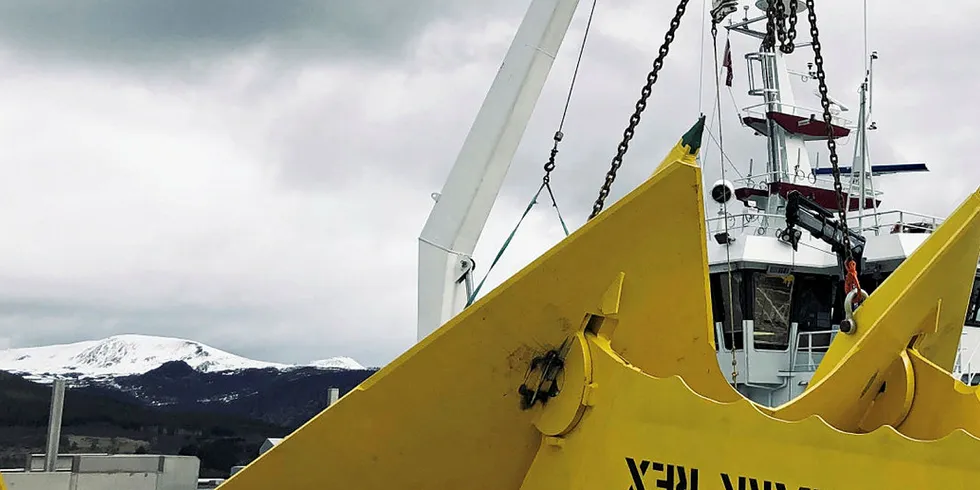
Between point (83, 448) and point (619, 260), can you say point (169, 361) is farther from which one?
point (619, 260)

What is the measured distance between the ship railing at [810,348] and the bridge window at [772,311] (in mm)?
207

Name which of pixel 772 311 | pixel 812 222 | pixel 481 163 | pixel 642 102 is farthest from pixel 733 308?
pixel 642 102

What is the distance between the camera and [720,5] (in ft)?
33.1

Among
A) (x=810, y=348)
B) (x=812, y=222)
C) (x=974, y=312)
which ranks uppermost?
(x=812, y=222)

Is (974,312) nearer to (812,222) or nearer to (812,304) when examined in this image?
(812,304)

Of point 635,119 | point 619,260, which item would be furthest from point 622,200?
point 635,119

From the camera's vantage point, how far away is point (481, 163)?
9.35 meters

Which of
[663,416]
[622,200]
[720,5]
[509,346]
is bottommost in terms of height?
[663,416]

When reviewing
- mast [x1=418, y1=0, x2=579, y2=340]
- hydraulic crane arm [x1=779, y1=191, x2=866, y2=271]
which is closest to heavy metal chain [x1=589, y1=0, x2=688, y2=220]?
mast [x1=418, y1=0, x2=579, y2=340]

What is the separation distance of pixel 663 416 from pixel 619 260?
0.65 metres

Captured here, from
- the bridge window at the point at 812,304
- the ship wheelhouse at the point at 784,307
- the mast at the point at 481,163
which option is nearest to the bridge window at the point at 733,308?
the ship wheelhouse at the point at 784,307

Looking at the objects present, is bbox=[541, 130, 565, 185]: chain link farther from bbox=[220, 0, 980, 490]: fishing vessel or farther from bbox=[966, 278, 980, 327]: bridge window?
bbox=[966, 278, 980, 327]: bridge window

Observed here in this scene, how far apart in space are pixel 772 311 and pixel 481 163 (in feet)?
22.7

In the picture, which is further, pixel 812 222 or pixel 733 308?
pixel 733 308
